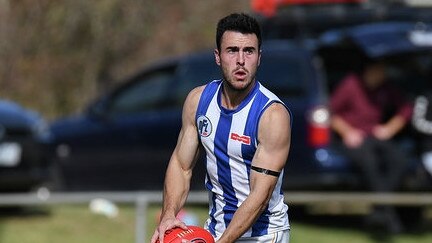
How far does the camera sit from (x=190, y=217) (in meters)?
11.7

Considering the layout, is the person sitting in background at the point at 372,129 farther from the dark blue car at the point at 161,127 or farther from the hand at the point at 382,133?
the dark blue car at the point at 161,127

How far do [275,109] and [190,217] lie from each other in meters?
4.75

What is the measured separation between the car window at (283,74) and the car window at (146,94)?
1169 mm

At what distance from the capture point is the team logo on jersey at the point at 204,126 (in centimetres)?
725

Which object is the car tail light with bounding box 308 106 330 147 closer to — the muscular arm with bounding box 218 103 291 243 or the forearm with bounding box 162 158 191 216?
the forearm with bounding box 162 158 191 216

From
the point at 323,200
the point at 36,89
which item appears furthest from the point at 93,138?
the point at 36,89

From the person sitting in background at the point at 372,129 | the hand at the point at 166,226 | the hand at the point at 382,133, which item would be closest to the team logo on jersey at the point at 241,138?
the hand at the point at 166,226

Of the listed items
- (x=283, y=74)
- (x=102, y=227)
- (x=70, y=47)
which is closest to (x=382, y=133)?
(x=283, y=74)

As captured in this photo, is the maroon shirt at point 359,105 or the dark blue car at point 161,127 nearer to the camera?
the dark blue car at point 161,127

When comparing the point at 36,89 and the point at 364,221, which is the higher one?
the point at 36,89

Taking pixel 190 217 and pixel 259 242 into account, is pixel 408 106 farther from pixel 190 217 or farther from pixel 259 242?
pixel 259 242

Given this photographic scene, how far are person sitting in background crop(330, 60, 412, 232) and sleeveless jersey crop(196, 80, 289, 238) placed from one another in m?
5.54

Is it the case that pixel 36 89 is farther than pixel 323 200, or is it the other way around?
pixel 36 89

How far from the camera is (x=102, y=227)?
13.6 m
